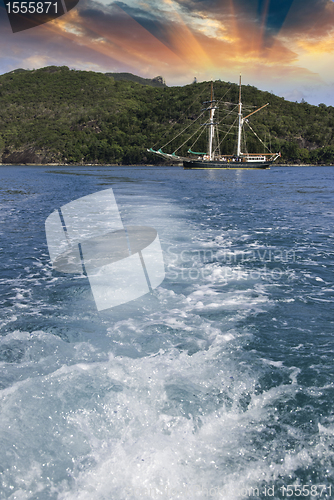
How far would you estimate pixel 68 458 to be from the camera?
2803 mm

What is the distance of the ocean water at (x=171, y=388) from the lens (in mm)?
2658

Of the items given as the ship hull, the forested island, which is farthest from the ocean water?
the forested island

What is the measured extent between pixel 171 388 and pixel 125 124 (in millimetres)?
177756

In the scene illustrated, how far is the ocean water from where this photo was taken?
2658mm

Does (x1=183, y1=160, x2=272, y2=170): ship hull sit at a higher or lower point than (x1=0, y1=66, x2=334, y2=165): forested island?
lower

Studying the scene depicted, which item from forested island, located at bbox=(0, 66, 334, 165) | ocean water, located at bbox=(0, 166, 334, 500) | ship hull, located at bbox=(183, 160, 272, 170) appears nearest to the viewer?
ocean water, located at bbox=(0, 166, 334, 500)

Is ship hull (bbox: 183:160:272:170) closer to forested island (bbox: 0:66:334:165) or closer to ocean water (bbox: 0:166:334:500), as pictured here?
forested island (bbox: 0:66:334:165)

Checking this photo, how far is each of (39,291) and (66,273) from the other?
3.53 ft

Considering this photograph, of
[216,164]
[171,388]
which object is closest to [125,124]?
[216,164]

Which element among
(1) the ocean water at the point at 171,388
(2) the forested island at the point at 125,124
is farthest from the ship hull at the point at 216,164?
(1) the ocean water at the point at 171,388

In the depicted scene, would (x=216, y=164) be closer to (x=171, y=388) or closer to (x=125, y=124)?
(x=171, y=388)

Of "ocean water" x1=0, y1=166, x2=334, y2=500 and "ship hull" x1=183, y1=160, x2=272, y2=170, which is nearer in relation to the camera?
"ocean water" x1=0, y1=166, x2=334, y2=500

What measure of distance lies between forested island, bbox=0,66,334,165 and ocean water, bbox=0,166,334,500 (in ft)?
462

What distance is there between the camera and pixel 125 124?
552ft
